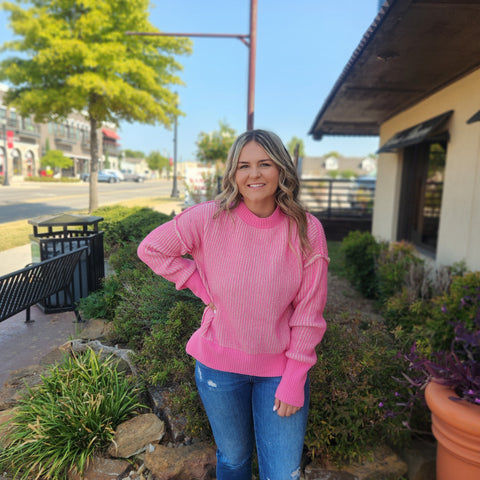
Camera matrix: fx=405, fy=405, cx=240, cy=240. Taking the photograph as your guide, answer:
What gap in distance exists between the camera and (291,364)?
1603 mm

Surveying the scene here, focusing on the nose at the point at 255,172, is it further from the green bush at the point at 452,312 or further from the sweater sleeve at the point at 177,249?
the green bush at the point at 452,312

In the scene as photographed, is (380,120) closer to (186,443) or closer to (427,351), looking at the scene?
(427,351)

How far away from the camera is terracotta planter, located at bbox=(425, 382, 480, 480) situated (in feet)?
6.37

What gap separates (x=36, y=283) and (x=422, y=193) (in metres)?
6.36

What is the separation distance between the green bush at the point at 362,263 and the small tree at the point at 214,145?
13695 millimetres

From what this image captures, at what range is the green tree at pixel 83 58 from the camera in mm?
12805

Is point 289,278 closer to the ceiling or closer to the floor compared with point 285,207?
closer to the floor

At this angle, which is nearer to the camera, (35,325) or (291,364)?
(291,364)

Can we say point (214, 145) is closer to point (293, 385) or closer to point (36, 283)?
point (36, 283)

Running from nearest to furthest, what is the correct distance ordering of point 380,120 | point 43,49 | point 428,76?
point 428,76 → point 380,120 → point 43,49

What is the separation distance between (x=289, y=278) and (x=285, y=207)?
0.95 feet

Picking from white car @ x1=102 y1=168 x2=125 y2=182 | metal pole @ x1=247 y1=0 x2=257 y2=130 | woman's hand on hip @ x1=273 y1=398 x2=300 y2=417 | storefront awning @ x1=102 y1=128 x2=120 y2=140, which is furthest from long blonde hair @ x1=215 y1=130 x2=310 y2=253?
storefront awning @ x1=102 y1=128 x2=120 y2=140

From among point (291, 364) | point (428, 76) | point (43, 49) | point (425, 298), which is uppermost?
point (43, 49)

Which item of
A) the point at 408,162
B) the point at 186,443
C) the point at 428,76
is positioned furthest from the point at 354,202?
the point at 186,443
